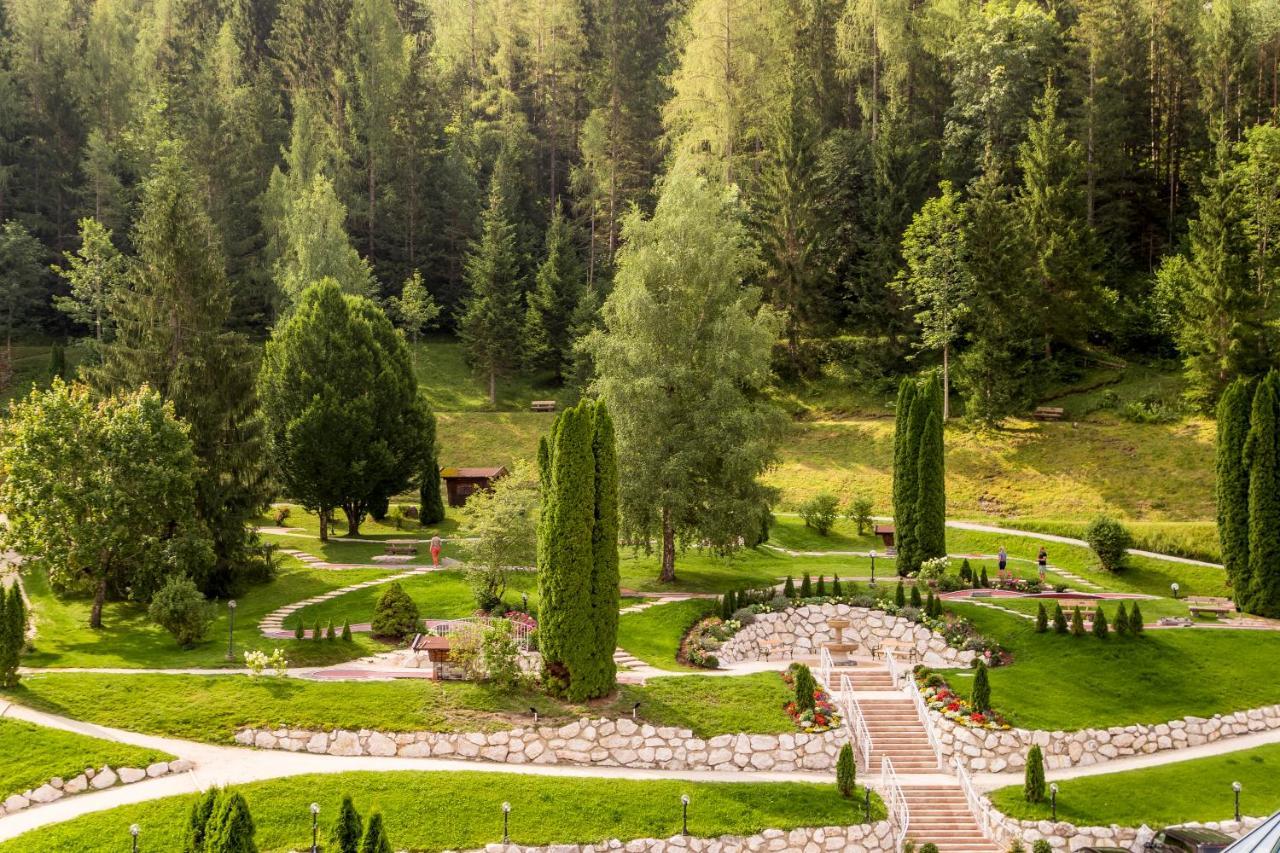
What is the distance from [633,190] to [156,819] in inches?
2496

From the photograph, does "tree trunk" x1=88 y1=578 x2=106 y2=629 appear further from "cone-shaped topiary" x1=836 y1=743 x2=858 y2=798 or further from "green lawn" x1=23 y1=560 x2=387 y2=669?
"cone-shaped topiary" x1=836 y1=743 x2=858 y2=798

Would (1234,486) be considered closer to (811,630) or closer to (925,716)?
(811,630)

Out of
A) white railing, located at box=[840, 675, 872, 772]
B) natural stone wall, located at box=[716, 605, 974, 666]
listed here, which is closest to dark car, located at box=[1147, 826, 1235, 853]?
white railing, located at box=[840, 675, 872, 772]

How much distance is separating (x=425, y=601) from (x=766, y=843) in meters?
17.8

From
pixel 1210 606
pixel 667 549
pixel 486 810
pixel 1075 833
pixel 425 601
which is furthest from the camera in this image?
pixel 667 549

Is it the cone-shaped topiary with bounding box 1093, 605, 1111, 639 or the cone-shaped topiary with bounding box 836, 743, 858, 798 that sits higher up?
the cone-shaped topiary with bounding box 1093, 605, 1111, 639

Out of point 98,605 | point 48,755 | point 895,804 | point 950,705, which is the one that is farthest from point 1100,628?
point 98,605

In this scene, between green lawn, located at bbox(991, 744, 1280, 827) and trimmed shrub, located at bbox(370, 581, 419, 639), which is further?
trimmed shrub, located at bbox(370, 581, 419, 639)

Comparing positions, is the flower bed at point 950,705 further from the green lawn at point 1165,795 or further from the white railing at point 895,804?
the white railing at point 895,804

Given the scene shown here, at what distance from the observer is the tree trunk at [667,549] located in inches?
1724

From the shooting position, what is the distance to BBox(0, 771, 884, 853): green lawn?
2517cm

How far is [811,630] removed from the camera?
3888 cm

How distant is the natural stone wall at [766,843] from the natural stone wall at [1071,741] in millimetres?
4114

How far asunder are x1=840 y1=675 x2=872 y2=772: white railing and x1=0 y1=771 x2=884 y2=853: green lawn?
1.76 m
